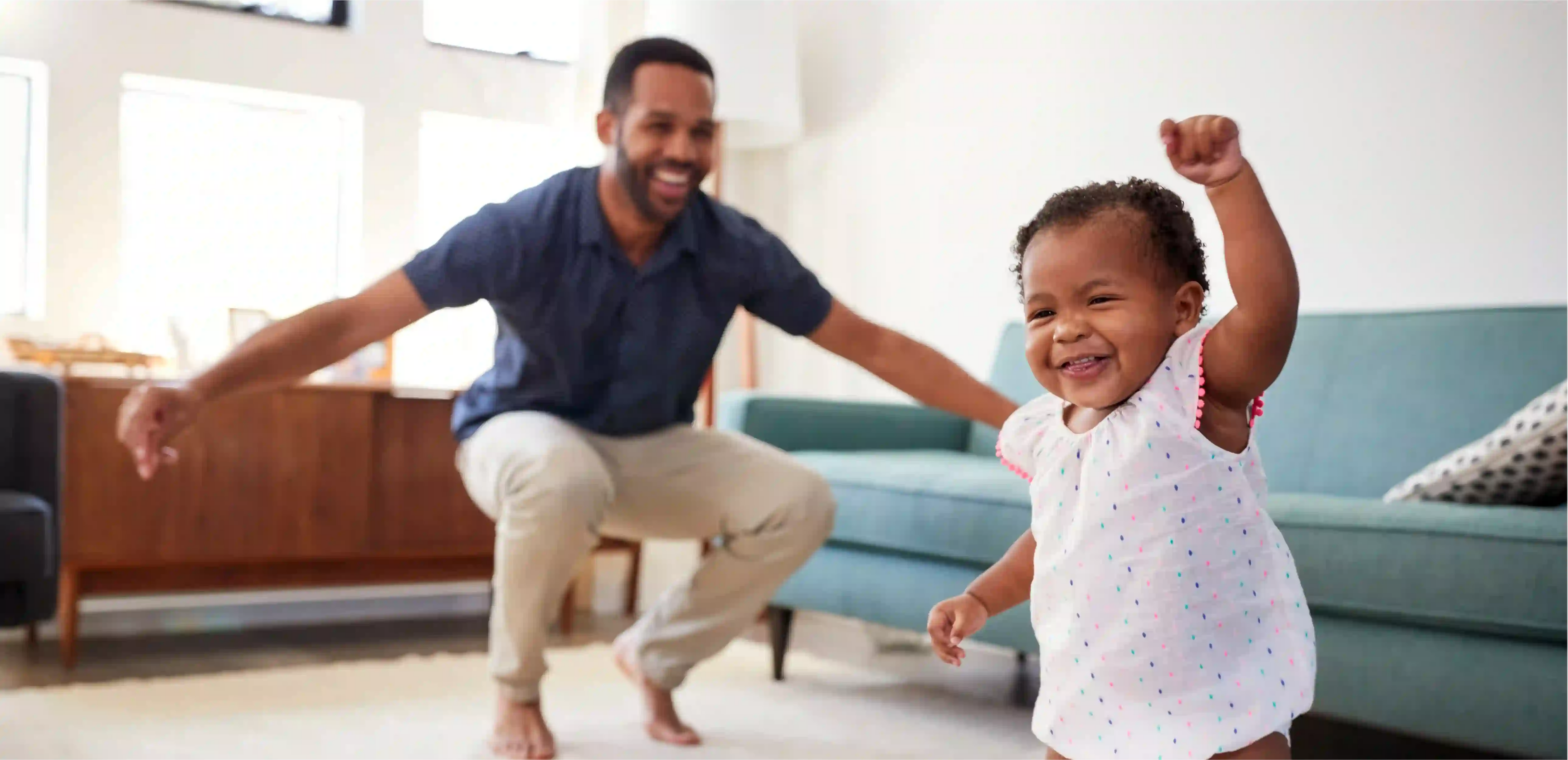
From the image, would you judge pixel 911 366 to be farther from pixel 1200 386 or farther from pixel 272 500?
pixel 272 500

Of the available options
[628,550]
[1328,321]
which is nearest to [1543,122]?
[1328,321]

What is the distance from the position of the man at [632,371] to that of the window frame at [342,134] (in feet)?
5.52

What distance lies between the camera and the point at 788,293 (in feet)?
7.25

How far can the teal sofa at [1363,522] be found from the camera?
1682mm

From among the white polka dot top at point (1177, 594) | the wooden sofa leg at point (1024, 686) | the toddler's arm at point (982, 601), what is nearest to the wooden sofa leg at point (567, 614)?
the wooden sofa leg at point (1024, 686)

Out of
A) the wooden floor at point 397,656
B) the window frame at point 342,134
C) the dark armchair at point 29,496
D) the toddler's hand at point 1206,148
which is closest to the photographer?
the toddler's hand at point 1206,148

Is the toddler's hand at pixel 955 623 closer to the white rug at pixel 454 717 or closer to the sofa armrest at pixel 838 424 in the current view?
the white rug at pixel 454 717

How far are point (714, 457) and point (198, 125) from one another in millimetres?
2201

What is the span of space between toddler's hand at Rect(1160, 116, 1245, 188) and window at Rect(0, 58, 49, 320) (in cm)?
324

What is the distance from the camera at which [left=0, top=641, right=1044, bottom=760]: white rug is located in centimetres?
211

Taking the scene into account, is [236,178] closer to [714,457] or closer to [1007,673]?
[714,457]

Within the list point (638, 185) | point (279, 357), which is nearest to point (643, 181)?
point (638, 185)

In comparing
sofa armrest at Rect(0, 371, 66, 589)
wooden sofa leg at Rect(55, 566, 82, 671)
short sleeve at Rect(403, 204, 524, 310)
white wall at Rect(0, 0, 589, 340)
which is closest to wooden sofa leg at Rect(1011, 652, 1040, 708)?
short sleeve at Rect(403, 204, 524, 310)

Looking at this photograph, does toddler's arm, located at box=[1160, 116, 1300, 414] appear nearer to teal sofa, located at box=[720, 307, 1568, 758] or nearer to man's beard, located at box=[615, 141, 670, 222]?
teal sofa, located at box=[720, 307, 1568, 758]
